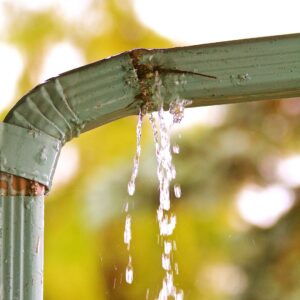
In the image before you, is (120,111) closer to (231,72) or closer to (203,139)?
(231,72)

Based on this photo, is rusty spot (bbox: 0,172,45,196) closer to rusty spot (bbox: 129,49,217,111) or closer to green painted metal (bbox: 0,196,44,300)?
green painted metal (bbox: 0,196,44,300)

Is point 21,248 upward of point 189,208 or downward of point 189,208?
downward

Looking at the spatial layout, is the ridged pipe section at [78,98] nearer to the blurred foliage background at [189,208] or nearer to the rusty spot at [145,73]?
the rusty spot at [145,73]

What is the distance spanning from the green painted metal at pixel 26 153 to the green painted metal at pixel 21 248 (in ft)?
0.10

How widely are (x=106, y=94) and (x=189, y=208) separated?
424cm

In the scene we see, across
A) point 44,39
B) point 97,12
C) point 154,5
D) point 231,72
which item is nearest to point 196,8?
point 154,5

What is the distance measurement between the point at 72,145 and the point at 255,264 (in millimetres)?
1516

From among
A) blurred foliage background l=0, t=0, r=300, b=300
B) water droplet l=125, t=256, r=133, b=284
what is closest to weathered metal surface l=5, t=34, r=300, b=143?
water droplet l=125, t=256, r=133, b=284

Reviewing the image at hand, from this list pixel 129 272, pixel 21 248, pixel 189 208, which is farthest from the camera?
pixel 189 208

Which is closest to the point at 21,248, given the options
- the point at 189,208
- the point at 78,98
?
the point at 78,98

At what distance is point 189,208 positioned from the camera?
16.9 ft

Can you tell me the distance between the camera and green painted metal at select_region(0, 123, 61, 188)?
902mm

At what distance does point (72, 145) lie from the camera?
219 inches

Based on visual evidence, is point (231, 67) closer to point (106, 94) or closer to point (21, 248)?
point (106, 94)
